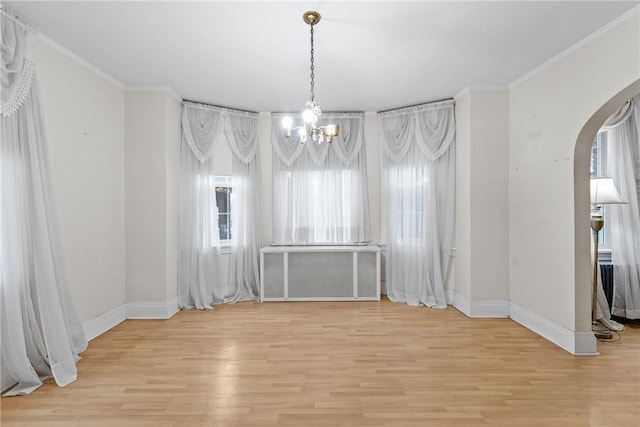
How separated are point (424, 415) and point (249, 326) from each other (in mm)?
2233

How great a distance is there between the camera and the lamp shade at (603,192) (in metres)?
3.26

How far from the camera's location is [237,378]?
2559 mm

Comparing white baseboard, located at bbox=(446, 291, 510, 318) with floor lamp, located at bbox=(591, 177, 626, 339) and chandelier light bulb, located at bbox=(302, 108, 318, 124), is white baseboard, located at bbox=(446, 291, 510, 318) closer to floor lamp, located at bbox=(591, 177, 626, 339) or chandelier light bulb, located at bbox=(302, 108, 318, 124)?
floor lamp, located at bbox=(591, 177, 626, 339)

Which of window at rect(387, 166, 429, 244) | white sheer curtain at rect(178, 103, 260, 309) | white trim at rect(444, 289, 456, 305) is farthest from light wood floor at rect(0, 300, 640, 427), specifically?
window at rect(387, 166, 429, 244)

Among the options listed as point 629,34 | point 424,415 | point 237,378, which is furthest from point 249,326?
point 629,34

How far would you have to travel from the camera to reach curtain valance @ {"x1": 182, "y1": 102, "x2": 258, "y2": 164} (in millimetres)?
4426

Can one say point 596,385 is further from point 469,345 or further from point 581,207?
point 581,207

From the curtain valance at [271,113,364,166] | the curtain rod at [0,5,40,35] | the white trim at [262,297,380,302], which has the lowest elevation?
the white trim at [262,297,380,302]

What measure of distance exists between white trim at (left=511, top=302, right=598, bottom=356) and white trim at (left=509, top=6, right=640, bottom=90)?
2669 mm

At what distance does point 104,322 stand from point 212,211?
1839 mm

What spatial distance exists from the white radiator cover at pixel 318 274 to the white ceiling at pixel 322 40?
2.31m

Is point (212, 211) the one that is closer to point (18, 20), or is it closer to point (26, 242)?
point (26, 242)

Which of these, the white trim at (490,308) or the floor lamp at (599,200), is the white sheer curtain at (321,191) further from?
the floor lamp at (599,200)

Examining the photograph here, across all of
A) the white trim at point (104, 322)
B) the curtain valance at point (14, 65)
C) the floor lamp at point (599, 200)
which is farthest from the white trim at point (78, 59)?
the floor lamp at point (599, 200)
